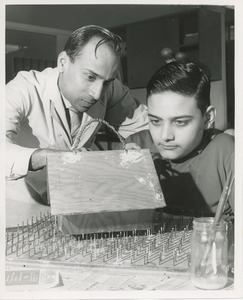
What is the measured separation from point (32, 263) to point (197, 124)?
1.76 ft

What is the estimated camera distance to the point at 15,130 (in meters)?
0.92

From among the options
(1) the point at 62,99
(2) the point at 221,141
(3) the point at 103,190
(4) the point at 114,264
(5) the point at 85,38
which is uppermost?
(5) the point at 85,38

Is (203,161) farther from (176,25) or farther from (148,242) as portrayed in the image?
(176,25)

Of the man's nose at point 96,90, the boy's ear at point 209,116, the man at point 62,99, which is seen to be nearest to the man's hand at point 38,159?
the man at point 62,99

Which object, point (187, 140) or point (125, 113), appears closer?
point (187, 140)

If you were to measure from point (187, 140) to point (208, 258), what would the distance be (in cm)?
38

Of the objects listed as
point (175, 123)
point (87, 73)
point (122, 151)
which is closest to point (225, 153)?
point (175, 123)

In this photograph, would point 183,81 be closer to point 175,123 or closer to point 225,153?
point 175,123

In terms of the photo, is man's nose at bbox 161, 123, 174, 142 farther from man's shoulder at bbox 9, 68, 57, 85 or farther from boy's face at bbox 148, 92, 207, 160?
man's shoulder at bbox 9, 68, 57, 85

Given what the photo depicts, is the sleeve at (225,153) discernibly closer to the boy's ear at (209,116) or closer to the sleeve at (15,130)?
the boy's ear at (209,116)

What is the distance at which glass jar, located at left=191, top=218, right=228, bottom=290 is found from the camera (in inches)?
26.7

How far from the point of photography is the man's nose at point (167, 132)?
0.98 metres

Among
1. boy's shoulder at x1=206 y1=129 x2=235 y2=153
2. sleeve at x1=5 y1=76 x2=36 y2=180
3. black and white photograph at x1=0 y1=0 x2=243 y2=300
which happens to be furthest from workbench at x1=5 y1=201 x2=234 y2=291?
boy's shoulder at x1=206 y1=129 x2=235 y2=153

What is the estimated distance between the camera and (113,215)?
807 millimetres
